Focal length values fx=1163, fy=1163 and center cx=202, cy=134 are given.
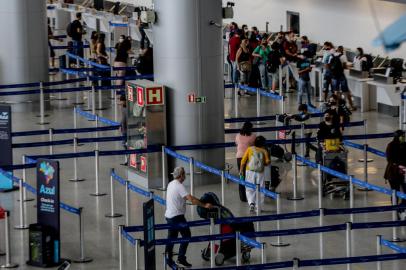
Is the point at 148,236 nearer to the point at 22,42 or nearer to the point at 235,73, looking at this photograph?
the point at 22,42

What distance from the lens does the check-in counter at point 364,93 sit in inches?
1152

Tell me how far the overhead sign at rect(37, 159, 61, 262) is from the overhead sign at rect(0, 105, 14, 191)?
4143mm

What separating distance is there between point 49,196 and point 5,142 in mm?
4746

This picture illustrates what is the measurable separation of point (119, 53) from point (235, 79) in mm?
3329

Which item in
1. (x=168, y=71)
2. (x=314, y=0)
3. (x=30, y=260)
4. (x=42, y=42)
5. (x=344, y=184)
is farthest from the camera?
(x=314, y=0)

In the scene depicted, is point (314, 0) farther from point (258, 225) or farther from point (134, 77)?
point (258, 225)

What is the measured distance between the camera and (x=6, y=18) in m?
30.1

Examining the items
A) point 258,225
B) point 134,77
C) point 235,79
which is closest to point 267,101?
point 235,79

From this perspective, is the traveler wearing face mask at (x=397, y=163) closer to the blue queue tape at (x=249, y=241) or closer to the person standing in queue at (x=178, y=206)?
the person standing in queue at (x=178, y=206)

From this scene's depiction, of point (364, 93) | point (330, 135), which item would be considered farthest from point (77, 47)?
point (330, 135)

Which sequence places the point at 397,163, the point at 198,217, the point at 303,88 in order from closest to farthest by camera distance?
1. the point at 397,163
2. the point at 198,217
3. the point at 303,88

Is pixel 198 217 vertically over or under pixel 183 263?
over

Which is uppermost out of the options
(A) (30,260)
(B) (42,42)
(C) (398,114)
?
(B) (42,42)

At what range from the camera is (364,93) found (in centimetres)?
2930
